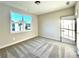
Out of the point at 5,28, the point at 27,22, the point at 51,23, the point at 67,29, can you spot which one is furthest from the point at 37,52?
the point at 51,23

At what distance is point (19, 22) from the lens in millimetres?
5195

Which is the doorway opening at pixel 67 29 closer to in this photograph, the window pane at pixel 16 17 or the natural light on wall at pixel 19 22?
the natural light on wall at pixel 19 22

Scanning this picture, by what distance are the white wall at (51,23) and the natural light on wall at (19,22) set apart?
1.49 meters

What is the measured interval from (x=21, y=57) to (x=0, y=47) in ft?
5.39

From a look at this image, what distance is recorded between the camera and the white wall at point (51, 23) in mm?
5781

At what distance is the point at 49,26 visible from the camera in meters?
6.72

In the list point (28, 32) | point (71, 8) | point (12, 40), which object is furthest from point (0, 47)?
point (71, 8)

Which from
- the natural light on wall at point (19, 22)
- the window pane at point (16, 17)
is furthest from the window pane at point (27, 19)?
the window pane at point (16, 17)

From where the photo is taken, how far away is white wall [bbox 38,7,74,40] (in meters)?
5.78

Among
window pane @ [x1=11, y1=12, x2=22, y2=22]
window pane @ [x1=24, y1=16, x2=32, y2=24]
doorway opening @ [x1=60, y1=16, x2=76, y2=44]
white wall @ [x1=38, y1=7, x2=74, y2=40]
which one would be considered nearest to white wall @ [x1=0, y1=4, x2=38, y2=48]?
window pane @ [x1=11, y1=12, x2=22, y2=22]

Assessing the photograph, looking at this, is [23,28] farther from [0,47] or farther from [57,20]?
[57,20]

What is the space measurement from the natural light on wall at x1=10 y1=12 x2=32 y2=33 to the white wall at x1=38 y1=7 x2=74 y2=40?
1485mm

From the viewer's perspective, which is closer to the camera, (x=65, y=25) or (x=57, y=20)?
(x=65, y=25)

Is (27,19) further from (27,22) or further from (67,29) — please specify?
(67,29)
